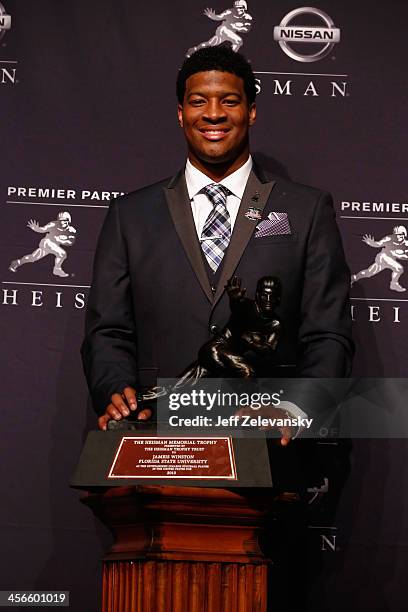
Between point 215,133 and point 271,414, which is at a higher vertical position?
point 215,133

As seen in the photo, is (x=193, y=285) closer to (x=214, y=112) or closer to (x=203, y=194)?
(x=203, y=194)

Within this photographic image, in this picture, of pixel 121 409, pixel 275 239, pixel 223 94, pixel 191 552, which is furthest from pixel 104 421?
pixel 223 94

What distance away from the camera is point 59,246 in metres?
4.46

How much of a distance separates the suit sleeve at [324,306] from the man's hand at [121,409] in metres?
0.54

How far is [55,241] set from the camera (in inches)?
175

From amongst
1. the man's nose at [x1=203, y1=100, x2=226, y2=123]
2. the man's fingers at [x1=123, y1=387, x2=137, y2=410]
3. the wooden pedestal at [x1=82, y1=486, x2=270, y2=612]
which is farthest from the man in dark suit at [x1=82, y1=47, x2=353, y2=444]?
the wooden pedestal at [x1=82, y1=486, x2=270, y2=612]

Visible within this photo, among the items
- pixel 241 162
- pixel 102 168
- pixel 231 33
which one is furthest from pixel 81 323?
pixel 231 33

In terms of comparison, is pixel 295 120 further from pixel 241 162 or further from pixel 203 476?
pixel 203 476

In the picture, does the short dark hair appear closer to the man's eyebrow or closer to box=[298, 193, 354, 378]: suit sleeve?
the man's eyebrow

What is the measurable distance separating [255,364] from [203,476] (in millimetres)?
889

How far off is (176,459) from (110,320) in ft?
3.14

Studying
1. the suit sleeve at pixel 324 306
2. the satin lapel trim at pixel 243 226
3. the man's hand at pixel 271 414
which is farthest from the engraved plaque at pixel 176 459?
the satin lapel trim at pixel 243 226

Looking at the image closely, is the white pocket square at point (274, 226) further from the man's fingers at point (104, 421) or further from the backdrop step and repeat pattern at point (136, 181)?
the man's fingers at point (104, 421)

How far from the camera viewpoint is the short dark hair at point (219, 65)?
3822 millimetres
